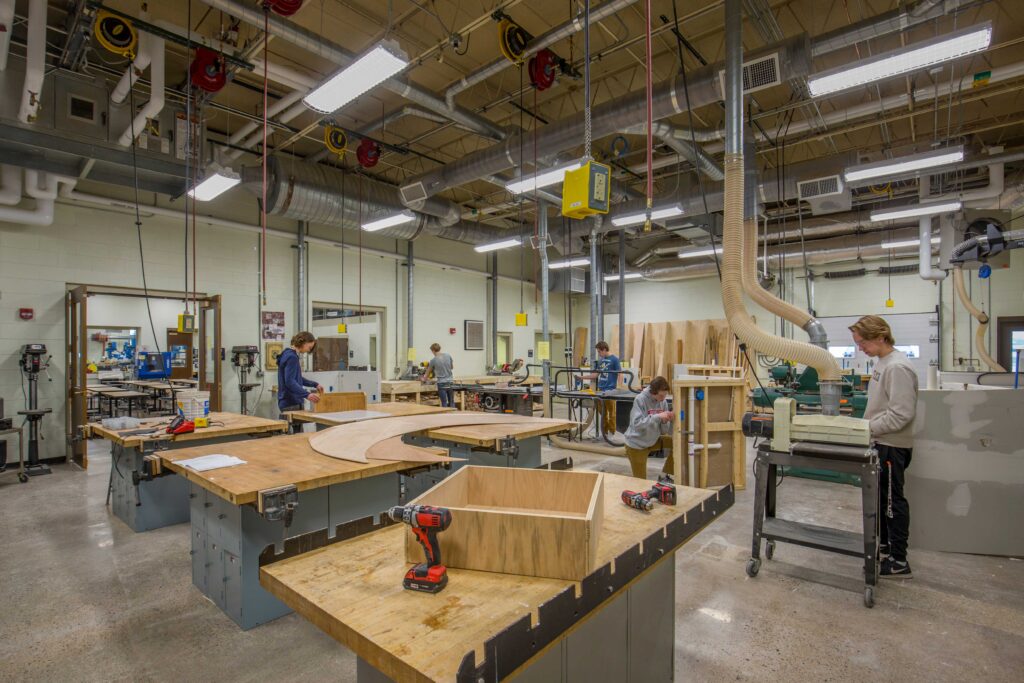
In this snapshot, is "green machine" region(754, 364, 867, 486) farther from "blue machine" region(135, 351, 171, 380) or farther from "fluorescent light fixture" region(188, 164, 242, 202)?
"blue machine" region(135, 351, 171, 380)

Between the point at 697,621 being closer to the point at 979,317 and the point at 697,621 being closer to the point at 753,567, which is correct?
the point at 753,567

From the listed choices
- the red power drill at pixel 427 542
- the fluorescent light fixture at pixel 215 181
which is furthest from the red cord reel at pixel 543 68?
the red power drill at pixel 427 542

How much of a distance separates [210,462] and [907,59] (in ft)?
16.5

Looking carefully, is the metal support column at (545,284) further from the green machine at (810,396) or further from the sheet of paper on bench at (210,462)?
the sheet of paper on bench at (210,462)

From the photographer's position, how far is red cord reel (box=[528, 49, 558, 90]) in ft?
15.6

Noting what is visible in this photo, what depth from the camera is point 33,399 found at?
18.0ft

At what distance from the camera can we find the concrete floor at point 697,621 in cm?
211

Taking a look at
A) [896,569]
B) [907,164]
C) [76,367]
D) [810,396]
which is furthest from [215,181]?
[907,164]

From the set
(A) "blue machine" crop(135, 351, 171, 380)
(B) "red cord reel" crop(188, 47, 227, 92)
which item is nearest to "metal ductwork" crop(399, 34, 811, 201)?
(B) "red cord reel" crop(188, 47, 227, 92)

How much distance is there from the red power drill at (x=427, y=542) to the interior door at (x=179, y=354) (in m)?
11.0

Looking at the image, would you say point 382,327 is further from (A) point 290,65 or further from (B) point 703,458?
(B) point 703,458

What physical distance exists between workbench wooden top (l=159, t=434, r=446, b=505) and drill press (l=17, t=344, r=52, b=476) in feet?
14.3

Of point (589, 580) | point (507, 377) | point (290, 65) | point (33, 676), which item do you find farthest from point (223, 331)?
point (589, 580)

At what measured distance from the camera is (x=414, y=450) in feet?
8.12
